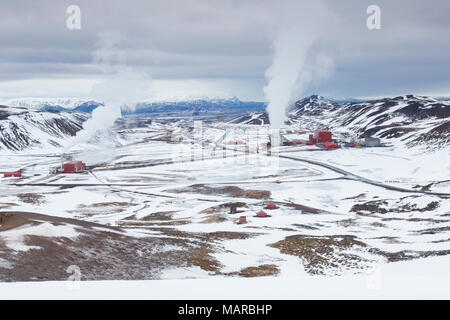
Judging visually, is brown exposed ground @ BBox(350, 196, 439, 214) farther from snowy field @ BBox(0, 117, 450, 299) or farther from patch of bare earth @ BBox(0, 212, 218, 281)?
patch of bare earth @ BBox(0, 212, 218, 281)

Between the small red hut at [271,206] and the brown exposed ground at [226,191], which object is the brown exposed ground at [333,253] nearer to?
the small red hut at [271,206]

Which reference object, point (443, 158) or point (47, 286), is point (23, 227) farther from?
point (443, 158)

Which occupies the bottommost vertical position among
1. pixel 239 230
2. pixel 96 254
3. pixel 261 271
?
pixel 239 230

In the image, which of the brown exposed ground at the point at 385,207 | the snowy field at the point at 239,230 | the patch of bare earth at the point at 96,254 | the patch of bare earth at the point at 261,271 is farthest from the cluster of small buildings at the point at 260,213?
the patch of bare earth at the point at 261,271

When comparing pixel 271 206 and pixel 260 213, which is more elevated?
pixel 260 213

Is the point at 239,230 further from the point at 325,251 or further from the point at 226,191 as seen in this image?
the point at 226,191

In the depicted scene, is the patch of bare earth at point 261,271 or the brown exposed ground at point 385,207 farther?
the brown exposed ground at point 385,207

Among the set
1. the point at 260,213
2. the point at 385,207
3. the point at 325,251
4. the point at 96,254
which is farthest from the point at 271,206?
Answer: the point at 96,254

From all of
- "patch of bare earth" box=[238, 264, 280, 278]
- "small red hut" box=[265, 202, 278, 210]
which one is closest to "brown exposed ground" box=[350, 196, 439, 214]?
"small red hut" box=[265, 202, 278, 210]
